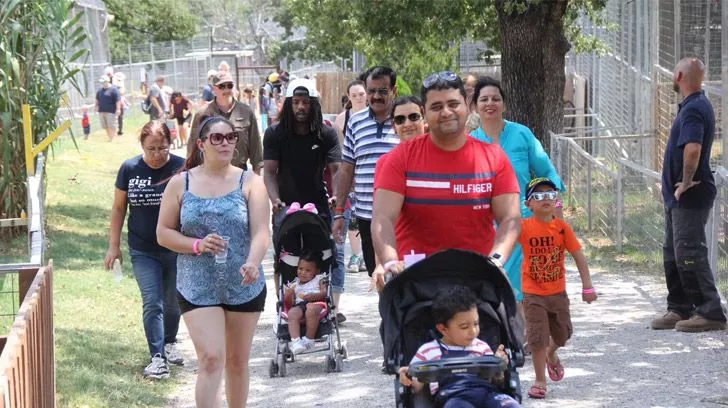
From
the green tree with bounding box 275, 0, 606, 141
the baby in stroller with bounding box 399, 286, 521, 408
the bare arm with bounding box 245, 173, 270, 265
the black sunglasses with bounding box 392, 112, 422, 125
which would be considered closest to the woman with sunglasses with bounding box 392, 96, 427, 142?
the black sunglasses with bounding box 392, 112, 422, 125

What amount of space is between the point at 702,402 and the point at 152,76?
154ft

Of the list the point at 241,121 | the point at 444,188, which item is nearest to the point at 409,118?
the point at 444,188

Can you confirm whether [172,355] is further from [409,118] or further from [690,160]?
[690,160]

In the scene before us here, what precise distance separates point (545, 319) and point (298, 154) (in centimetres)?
295

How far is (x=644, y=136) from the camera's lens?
18625 mm

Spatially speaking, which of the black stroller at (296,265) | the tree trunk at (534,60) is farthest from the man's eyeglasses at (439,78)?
the tree trunk at (534,60)

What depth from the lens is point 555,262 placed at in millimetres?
7738

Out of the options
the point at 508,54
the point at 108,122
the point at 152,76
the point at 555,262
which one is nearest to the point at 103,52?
the point at 108,122

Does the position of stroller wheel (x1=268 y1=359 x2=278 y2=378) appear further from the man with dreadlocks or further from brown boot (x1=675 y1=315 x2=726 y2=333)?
brown boot (x1=675 y1=315 x2=726 y2=333)

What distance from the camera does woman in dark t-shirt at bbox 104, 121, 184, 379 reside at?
8594 mm

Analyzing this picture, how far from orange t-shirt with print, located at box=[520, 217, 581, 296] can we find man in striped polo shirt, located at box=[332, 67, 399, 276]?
1.79 metres

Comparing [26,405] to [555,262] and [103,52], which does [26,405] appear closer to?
[555,262]

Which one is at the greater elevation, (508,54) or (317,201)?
(508,54)

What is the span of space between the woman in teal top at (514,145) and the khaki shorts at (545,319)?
1.04 ft
